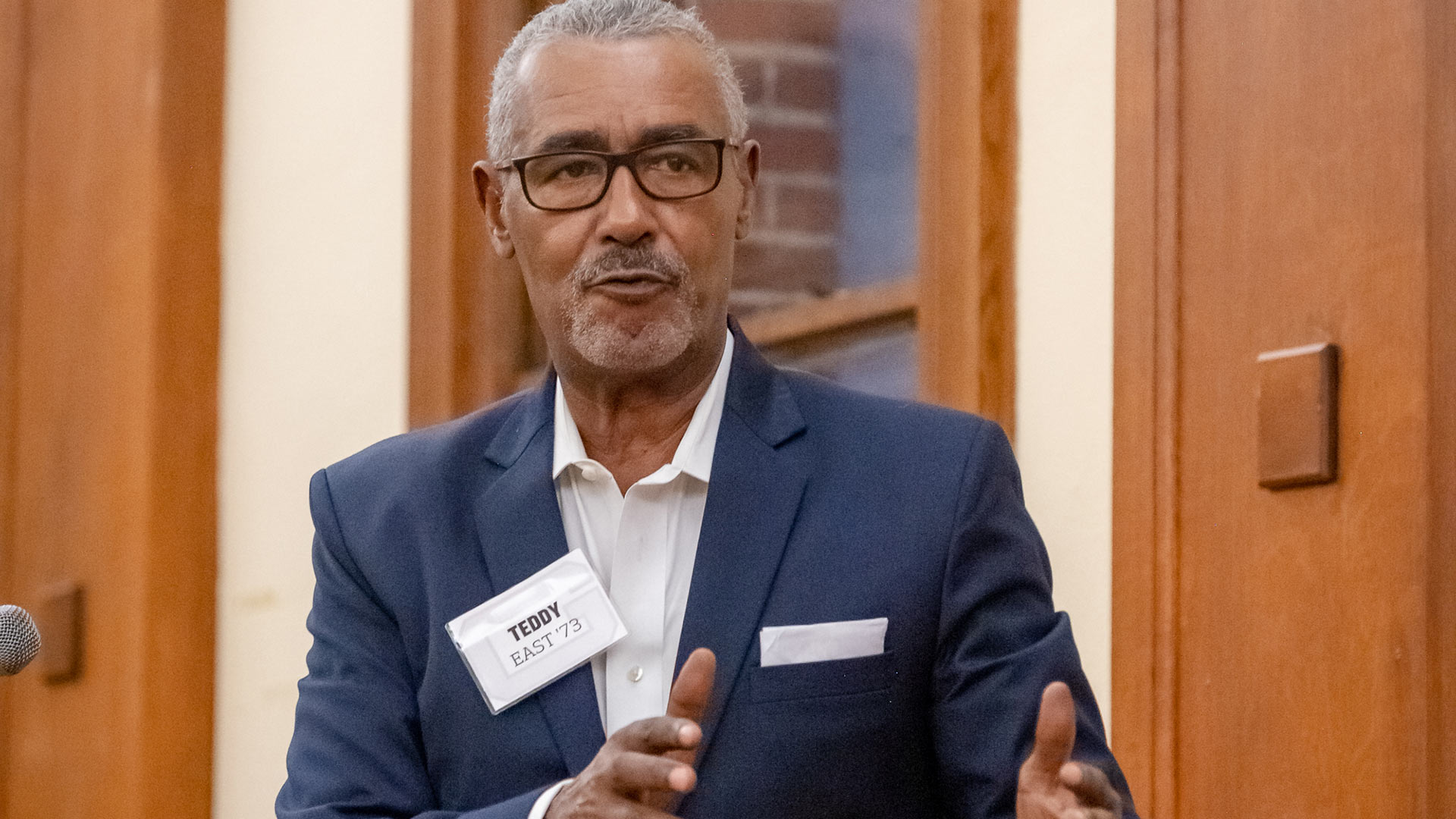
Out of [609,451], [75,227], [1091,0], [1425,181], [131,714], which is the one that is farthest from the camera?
[75,227]

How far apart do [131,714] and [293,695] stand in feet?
1.00

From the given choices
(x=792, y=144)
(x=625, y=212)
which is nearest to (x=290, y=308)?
(x=792, y=144)

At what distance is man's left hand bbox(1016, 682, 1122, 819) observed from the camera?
1530mm

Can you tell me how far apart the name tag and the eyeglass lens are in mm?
413

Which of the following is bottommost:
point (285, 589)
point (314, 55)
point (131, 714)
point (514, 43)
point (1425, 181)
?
point (131, 714)

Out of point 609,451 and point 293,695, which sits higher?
point 609,451

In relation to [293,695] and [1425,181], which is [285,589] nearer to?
[293,695]

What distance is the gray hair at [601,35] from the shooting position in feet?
6.84

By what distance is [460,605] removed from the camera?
1941 mm

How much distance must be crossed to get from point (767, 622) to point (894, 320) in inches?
38.8

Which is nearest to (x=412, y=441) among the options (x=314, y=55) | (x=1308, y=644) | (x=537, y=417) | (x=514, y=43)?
(x=537, y=417)

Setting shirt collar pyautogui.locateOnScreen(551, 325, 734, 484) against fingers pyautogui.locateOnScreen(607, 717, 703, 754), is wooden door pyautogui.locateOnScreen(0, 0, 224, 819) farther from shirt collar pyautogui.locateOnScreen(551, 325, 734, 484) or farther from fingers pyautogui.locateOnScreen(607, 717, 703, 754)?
fingers pyautogui.locateOnScreen(607, 717, 703, 754)

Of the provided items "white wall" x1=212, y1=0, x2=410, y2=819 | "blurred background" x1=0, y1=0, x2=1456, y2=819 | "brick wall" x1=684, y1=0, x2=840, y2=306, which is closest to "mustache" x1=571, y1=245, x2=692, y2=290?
"blurred background" x1=0, y1=0, x2=1456, y2=819

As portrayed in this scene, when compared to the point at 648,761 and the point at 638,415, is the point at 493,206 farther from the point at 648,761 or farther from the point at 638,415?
the point at 648,761
